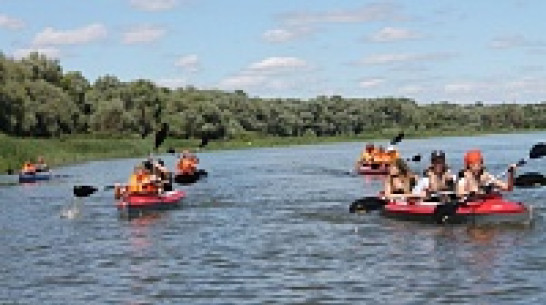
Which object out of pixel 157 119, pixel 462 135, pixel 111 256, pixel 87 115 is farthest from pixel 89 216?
pixel 462 135

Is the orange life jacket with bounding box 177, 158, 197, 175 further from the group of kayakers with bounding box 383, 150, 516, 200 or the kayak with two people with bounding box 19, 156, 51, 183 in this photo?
the group of kayakers with bounding box 383, 150, 516, 200

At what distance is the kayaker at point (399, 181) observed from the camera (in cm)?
2725

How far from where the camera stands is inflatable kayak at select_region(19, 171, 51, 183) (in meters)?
50.2

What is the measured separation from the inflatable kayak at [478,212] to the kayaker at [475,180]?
18.1 inches

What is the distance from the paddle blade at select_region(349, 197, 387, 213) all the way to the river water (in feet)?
1.30

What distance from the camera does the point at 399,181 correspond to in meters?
27.6

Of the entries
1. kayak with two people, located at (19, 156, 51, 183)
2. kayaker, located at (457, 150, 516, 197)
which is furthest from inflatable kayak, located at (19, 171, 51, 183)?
kayaker, located at (457, 150, 516, 197)

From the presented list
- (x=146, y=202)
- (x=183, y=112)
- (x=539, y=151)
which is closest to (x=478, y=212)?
(x=539, y=151)

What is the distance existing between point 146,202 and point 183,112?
8657 centimetres

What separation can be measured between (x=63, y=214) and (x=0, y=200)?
28.3ft

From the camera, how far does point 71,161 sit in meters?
72.5

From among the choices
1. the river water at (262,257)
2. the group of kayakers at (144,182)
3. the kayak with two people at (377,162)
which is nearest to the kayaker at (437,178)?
the river water at (262,257)

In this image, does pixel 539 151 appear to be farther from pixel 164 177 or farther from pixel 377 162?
pixel 377 162

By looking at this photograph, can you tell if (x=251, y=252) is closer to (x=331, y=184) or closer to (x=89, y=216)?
(x=89, y=216)
